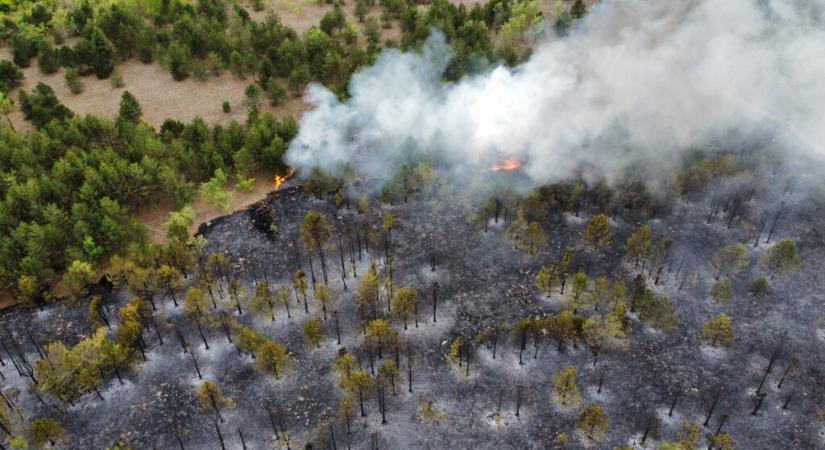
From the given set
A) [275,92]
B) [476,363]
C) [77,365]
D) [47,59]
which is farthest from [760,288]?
[47,59]

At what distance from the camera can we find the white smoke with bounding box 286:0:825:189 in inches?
1313

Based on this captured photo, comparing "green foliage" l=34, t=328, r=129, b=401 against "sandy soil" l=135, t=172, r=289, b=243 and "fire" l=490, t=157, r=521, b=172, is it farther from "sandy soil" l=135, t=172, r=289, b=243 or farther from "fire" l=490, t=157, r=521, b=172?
"fire" l=490, t=157, r=521, b=172

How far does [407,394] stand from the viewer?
2248 centimetres

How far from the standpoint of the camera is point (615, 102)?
113 feet

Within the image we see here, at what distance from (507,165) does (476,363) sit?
41.6 feet

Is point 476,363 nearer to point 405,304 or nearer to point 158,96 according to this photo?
point 405,304

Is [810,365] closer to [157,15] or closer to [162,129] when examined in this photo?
[162,129]

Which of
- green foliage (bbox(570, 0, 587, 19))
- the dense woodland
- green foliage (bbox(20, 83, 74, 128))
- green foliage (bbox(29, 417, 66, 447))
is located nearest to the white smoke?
the dense woodland

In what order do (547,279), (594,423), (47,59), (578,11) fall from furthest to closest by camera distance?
1. (578,11)
2. (47,59)
3. (547,279)
4. (594,423)

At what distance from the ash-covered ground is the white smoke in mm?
5443

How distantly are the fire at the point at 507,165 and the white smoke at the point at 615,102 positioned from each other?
Result: 0.42 meters

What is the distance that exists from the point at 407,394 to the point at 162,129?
72.7ft

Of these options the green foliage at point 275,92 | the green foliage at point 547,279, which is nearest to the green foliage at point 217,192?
the green foliage at point 275,92

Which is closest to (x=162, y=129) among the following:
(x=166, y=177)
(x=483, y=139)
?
(x=166, y=177)
